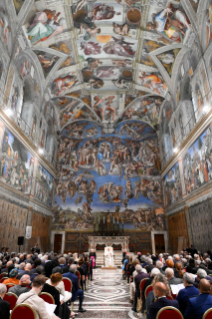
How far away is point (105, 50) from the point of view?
1892 cm

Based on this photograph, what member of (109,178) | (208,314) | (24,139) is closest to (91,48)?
(24,139)

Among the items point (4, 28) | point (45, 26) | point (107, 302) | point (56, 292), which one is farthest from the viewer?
point (45, 26)

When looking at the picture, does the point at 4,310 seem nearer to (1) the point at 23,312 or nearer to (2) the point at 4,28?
(1) the point at 23,312

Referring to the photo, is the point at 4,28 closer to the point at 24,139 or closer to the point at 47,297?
the point at 24,139

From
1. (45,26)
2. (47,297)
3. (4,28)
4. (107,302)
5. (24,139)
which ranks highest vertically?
(45,26)

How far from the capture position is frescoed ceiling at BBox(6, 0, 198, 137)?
47.9ft

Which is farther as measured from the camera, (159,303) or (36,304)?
(159,303)

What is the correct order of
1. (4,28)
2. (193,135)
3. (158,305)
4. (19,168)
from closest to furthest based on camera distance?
(158,305)
(4,28)
(193,135)
(19,168)

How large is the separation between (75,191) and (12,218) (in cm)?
1163

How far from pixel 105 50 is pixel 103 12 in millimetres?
3563

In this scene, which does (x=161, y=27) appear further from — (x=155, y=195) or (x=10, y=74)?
(x=155, y=195)

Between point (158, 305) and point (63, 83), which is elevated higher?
point (63, 83)

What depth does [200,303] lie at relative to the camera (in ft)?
10.9

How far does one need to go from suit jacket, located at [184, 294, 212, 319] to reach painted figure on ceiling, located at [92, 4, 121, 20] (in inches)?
682
